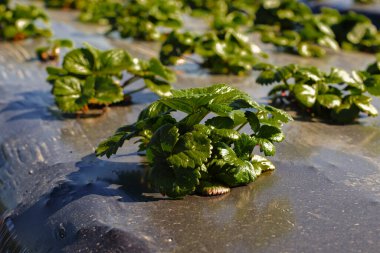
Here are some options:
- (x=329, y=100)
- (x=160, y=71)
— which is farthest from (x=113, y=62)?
(x=329, y=100)

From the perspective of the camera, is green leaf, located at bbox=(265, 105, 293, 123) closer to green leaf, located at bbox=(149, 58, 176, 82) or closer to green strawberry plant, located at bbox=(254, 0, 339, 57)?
green leaf, located at bbox=(149, 58, 176, 82)

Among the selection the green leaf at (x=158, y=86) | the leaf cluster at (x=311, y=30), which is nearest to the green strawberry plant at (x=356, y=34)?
the leaf cluster at (x=311, y=30)

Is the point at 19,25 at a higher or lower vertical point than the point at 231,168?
lower

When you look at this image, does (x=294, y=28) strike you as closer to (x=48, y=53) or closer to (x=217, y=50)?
(x=217, y=50)

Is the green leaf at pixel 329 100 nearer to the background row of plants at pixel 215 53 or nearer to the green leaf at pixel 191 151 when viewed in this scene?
the background row of plants at pixel 215 53

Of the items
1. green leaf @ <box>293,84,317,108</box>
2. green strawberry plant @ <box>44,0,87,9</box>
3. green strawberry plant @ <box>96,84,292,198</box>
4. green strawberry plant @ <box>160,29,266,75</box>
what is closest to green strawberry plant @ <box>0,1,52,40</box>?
green strawberry plant @ <box>160,29,266,75</box>

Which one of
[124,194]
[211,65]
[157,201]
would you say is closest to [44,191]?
[124,194]

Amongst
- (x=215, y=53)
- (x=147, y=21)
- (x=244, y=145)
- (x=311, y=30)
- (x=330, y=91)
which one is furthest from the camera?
(x=147, y=21)
